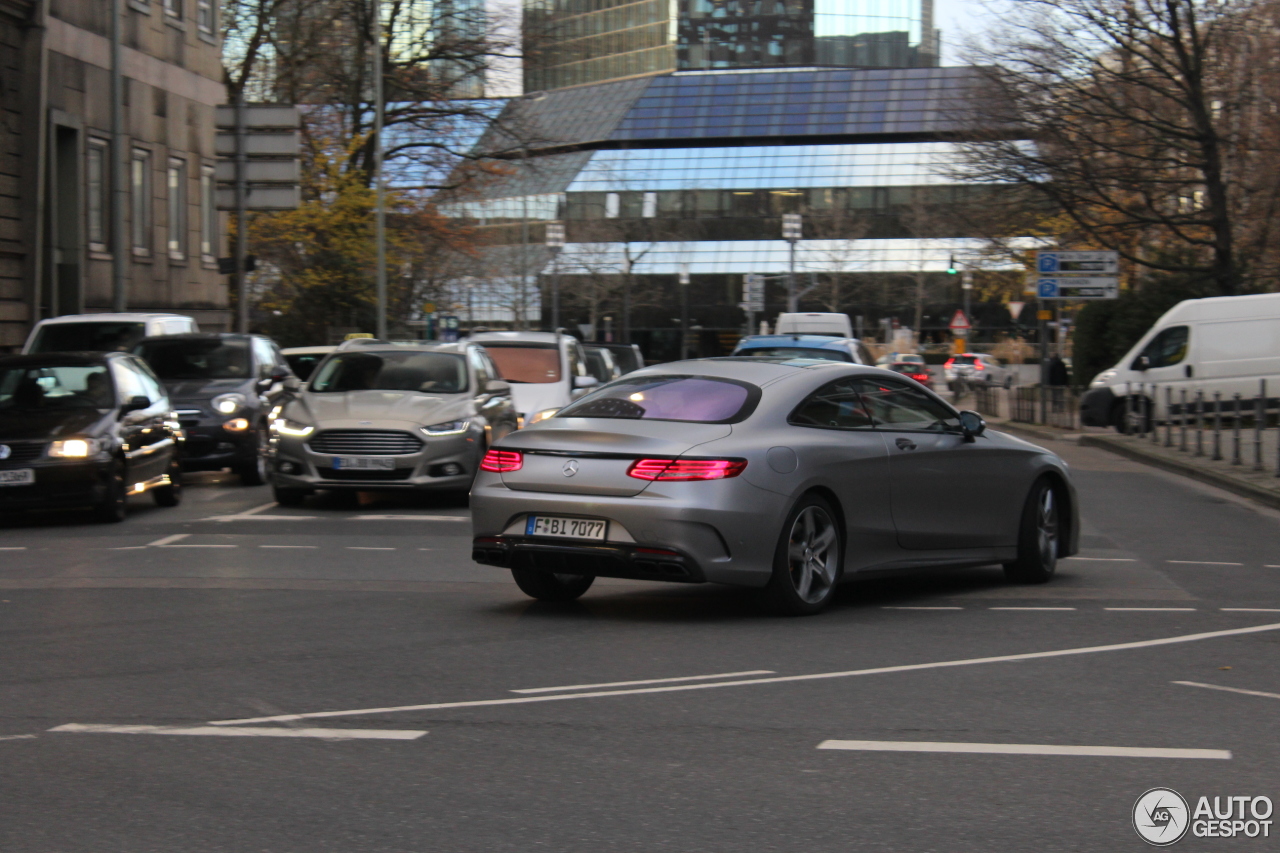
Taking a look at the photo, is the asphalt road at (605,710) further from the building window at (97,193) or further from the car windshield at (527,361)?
the building window at (97,193)

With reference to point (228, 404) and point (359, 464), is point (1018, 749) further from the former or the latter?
point (228, 404)

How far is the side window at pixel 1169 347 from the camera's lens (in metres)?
31.3

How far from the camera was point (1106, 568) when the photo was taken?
11.8 metres

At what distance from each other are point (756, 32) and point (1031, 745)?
113 meters

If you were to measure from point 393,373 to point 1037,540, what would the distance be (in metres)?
8.61

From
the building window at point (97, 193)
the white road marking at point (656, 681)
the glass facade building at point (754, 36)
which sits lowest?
the white road marking at point (656, 681)

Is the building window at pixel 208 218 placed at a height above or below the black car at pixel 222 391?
above

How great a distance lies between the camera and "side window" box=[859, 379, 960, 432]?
995 centimetres

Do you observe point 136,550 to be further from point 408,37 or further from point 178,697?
point 408,37

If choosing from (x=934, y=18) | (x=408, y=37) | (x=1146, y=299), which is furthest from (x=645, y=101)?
(x=1146, y=299)

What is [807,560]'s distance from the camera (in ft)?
29.8

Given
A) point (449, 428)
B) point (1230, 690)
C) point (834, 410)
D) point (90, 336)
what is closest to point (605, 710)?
point (1230, 690)

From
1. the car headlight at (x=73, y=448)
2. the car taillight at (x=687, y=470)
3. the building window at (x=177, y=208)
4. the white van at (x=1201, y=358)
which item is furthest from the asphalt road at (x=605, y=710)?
the building window at (x=177, y=208)

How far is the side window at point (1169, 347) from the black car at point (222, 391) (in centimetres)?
1741
